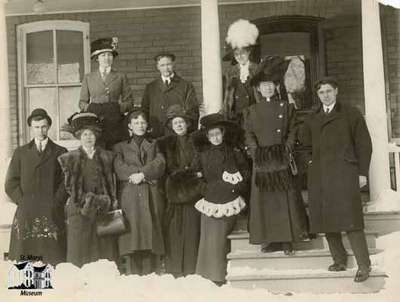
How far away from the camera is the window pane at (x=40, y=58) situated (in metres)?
6.50

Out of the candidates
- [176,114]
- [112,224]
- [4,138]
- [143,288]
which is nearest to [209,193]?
[176,114]

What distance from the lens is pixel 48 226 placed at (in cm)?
489

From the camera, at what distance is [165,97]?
16.9ft

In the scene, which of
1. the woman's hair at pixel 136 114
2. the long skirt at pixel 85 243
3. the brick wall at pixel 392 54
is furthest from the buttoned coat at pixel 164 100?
the brick wall at pixel 392 54

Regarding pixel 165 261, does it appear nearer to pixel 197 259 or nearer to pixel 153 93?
pixel 197 259

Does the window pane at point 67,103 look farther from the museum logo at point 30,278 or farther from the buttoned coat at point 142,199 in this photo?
the museum logo at point 30,278

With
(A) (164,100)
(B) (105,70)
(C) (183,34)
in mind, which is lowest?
(A) (164,100)

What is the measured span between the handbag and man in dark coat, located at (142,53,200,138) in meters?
0.75

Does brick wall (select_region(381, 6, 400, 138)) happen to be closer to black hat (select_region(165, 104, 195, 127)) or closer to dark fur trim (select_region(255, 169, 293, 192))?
dark fur trim (select_region(255, 169, 293, 192))

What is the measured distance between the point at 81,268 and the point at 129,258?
39cm

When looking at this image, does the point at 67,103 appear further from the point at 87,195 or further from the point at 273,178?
the point at 273,178

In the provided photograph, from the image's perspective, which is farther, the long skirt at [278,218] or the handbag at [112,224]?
the handbag at [112,224]

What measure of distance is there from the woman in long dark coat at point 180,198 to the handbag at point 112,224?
0.34 meters

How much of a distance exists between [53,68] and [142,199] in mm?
2384
